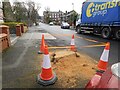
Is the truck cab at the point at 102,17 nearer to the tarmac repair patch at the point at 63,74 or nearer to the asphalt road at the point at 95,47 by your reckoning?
the asphalt road at the point at 95,47

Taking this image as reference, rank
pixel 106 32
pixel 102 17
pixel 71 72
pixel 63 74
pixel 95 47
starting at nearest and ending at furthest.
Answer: pixel 63 74, pixel 71 72, pixel 95 47, pixel 106 32, pixel 102 17

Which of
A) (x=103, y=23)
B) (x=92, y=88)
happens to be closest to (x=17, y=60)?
(x=92, y=88)

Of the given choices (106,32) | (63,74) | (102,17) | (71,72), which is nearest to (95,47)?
(71,72)

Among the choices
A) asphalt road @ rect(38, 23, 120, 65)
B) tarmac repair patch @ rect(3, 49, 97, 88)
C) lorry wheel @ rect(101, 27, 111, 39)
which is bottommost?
tarmac repair patch @ rect(3, 49, 97, 88)

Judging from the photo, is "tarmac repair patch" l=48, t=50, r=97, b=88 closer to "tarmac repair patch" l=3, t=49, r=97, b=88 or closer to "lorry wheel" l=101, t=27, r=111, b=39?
"tarmac repair patch" l=3, t=49, r=97, b=88

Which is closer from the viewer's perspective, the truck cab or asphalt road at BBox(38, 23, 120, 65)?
asphalt road at BBox(38, 23, 120, 65)

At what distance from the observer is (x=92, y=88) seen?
203 centimetres

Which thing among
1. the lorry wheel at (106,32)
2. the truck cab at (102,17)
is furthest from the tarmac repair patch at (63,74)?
the lorry wheel at (106,32)

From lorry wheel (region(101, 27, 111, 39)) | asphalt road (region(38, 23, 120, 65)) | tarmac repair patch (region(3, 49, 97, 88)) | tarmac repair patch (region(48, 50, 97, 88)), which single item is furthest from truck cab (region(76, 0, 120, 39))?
tarmac repair patch (region(3, 49, 97, 88))

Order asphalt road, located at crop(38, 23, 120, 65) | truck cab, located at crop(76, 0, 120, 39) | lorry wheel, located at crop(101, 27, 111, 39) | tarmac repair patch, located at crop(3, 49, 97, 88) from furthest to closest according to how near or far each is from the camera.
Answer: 1. lorry wheel, located at crop(101, 27, 111, 39)
2. truck cab, located at crop(76, 0, 120, 39)
3. asphalt road, located at crop(38, 23, 120, 65)
4. tarmac repair patch, located at crop(3, 49, 97, 88)

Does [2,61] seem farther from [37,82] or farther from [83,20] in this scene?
[83,20]

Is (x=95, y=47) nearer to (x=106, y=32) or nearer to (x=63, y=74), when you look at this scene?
(x=63, y=74)

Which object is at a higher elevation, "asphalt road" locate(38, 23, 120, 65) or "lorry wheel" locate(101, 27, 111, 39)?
"lorry wheel" locate(101, 27, 111, 39)

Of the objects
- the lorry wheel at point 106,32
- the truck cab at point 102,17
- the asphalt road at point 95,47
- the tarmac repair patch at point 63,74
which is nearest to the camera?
the tarmac repair patch at point 63,74
